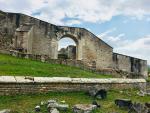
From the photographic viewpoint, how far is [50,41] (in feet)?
90.0

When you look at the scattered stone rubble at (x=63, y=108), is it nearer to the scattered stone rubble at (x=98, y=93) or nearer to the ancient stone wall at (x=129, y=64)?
the scattered stone rubble at (x=98, y=93)

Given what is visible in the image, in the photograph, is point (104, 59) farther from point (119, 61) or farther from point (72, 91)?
point (72, 91)

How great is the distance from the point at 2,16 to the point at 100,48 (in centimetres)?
991

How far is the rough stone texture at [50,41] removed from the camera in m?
24.6

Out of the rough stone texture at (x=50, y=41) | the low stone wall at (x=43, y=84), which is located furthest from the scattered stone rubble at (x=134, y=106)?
the rough stone texture at (x=50, y=41)

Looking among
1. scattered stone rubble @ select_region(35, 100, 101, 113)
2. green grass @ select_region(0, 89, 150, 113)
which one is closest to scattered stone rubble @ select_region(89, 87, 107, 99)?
green grass @ select_region(0, 89, 150, 113)

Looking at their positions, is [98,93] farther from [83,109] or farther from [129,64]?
[129,64]

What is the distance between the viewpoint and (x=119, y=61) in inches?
1258

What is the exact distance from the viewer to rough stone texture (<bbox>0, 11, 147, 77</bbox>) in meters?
24.6

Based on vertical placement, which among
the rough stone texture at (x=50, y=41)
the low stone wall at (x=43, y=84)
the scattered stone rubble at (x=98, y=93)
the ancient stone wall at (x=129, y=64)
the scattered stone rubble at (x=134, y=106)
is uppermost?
the rough stone texture at (x=50, y=41)

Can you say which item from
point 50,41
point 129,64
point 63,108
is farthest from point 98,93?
point 129,64

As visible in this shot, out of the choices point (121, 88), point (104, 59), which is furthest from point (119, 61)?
point (121, 88)

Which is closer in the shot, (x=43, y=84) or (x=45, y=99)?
(x=45, y=99)

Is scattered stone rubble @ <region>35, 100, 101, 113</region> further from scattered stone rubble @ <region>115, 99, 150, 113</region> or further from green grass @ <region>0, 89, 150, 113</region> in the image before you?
scattered stone rubble @ <region>115, 99, 150, 113</region>
